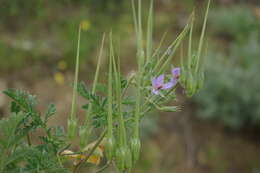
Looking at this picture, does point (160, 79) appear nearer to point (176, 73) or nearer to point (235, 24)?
point (176, 73)

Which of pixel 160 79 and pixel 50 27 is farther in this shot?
pixel 50 27

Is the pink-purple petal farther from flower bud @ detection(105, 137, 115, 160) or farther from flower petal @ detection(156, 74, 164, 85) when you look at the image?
flower bud @ detection(105, 137, 115, 160)

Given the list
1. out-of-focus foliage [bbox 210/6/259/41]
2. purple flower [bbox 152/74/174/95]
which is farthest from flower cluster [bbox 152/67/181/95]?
out-of-focus foliage [bbox 210/6/259/41]

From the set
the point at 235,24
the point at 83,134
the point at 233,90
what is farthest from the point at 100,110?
the point at 235,24

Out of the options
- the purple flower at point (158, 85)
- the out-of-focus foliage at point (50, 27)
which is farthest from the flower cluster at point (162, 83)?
the out-of-focus foliage at point (50, 27)

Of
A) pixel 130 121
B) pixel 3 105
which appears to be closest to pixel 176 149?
pixel 3 105
